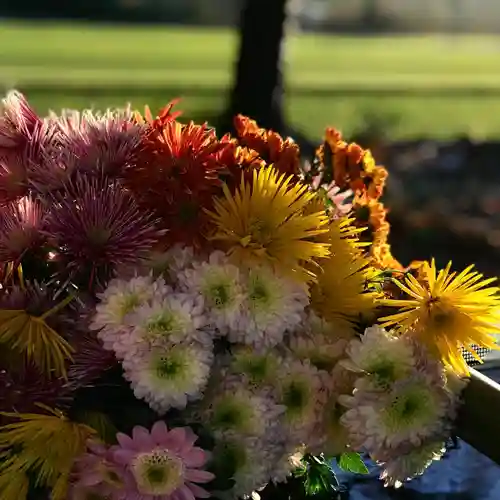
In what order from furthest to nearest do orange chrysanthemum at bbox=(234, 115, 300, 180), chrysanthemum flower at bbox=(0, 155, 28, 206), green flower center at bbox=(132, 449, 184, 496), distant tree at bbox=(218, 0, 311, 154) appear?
distant tree at bbox=(218, 0, 311, 154)
orange chrysanthemum at bbox=(234, 115, 300, 180)
chrysanthemum flower at bbox=(0, 155, 28, 206)
green flower center at bbox=(132, 449, 184, 496)

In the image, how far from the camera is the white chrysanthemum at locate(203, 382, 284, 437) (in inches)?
31.3

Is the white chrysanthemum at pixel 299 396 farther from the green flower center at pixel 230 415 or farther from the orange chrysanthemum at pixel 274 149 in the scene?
the orange chrysanthemum at pixel 274 149

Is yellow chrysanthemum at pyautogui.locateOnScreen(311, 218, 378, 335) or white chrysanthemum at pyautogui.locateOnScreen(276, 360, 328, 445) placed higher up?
yellow chrysanthemum at pyautogui.locateOnScreen(311, 218, 378, 335)

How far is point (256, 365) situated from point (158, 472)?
117 mm

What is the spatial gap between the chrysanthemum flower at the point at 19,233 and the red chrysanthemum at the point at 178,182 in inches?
3.2

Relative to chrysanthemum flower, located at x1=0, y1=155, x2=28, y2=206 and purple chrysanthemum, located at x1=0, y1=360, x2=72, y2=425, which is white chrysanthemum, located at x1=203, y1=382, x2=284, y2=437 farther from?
chrysanthemum flower, located at x1=0, y1=155, x2=28, y2=206

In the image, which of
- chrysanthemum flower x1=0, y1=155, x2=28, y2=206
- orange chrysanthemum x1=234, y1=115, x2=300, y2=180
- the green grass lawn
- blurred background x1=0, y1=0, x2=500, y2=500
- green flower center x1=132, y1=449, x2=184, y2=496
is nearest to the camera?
green flower center x1=132, y1=449, x2=184, y2=496

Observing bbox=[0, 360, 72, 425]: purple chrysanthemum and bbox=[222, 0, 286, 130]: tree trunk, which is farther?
bbox=[222, 0, 286, 130]: tree trunk

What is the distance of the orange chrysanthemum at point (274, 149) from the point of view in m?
0.97

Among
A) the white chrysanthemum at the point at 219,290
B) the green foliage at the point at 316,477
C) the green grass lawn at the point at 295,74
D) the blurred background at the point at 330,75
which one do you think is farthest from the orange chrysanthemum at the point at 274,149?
the green grass lawn at the point at 295,74

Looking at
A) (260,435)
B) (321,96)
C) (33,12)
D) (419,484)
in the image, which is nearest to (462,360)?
(260,435)

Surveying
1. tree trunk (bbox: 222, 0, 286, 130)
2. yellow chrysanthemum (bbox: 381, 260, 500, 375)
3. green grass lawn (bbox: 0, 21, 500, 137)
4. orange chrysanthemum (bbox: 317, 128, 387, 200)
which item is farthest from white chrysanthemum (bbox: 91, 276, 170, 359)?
green grass lawn (bbox: 0, 21, 500, 137)

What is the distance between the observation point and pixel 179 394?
0.78 m

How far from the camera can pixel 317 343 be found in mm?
842
